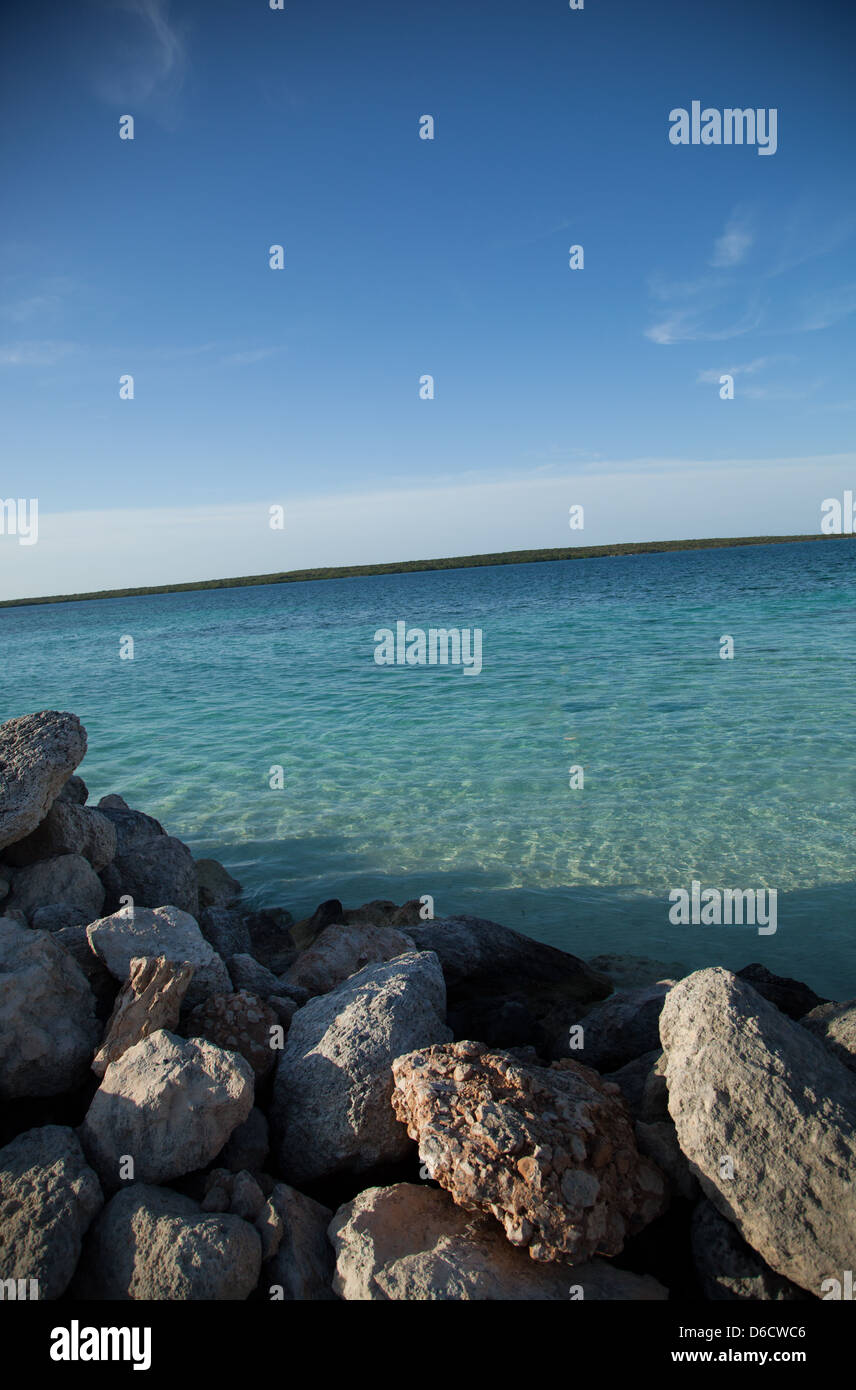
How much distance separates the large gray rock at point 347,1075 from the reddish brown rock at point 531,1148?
10.0 inches

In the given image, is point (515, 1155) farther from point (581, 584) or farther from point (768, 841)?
point (581, 584)

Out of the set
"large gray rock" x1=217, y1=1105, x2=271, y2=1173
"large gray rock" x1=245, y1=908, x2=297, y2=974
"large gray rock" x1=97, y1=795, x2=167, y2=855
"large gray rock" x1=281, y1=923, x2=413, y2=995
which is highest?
"large gray rock" x1=97, y1=795, x2=167, y2=855

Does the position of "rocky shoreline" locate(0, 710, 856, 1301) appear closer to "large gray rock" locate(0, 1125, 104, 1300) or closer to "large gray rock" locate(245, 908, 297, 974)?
"large gray rock" locate(0, 1125, 104, 1300)

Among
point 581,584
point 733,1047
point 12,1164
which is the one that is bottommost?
point 12,1164

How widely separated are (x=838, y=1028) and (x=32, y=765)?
21.2ft

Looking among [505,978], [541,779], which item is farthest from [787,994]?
[541,779]

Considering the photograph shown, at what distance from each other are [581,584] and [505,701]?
5899cm

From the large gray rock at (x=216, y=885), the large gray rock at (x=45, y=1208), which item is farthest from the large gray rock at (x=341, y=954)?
the large gray rock at (x=216, y=885)

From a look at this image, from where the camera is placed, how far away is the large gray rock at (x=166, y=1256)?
321 centimetres

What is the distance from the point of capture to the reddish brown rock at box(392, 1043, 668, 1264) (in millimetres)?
3369

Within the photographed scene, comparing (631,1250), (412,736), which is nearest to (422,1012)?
(631,1250)

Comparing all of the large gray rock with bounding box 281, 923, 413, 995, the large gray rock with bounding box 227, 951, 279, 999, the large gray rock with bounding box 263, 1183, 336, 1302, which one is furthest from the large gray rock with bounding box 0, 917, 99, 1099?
the large gray rock with bounding box 281, 923, 413, 995

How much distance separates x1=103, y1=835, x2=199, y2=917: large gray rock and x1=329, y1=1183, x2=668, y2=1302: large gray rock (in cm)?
451
